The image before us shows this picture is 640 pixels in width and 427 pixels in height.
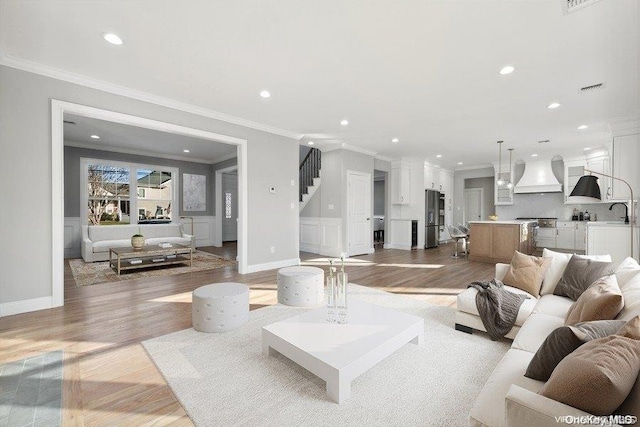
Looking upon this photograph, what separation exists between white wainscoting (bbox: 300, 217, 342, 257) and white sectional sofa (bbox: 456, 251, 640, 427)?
13.6 ft

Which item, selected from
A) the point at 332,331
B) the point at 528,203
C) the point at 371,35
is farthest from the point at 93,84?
the point at 528,203

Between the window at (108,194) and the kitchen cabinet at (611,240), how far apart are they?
34.1ft

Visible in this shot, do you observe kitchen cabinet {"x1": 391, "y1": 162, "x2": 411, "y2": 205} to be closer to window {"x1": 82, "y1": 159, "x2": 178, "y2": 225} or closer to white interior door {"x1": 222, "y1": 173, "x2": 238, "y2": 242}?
white interior door {"x1": 222, "y1": 173, "x2": 238, "y2": 242}

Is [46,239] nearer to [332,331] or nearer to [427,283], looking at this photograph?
[332,331]

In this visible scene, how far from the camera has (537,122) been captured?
5.02 meters

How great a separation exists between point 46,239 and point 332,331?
11.6ft

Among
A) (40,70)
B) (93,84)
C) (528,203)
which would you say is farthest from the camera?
(528,203)

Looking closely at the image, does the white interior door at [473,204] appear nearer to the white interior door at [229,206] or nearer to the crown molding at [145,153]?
the crown molding at [145,153]

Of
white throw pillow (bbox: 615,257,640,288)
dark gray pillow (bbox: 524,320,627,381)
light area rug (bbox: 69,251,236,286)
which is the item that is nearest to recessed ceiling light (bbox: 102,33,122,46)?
light area rug (bbox: 69,251,236,286)

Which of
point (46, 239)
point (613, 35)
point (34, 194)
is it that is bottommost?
point (46, 239)

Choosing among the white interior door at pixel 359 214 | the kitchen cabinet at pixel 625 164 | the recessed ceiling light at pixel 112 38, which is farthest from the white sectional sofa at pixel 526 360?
the white interior door at pixel 359 214

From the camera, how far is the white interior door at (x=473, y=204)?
34.1ft

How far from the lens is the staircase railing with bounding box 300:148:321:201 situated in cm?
786

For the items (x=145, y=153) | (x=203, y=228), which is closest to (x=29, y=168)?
(x=145, y=153)
